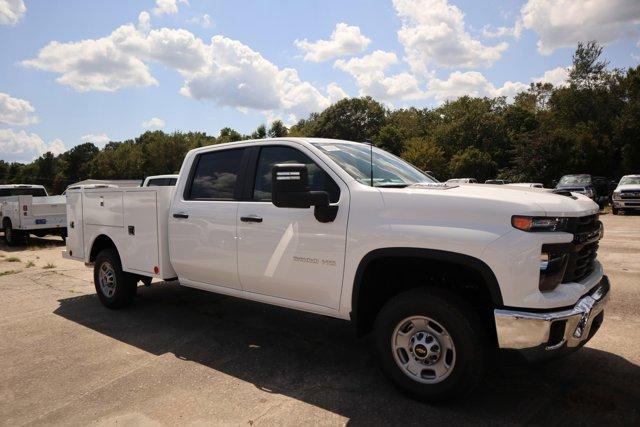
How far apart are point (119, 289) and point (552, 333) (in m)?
5.07

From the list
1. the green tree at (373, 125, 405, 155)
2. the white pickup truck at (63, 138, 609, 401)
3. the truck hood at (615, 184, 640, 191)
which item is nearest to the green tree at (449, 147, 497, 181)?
the green tree at (373, 125, 405, 155)

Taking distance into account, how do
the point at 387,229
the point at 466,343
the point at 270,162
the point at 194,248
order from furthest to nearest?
the point at 194,248 → the point at 270,162 → the point at 387,229 → the point at 466,343

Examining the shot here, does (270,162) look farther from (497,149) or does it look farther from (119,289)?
(497,149)

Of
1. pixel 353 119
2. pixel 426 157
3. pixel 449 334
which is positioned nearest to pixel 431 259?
pixel 449 334

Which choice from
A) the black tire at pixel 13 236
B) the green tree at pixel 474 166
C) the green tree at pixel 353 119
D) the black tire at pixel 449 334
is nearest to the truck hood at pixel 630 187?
the black tire at pixel 449 334

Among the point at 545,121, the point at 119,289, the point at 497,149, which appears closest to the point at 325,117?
the point at 497,149

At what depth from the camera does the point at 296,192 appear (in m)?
3.57

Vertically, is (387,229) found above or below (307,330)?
above

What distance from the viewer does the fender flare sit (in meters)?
→ 3.07

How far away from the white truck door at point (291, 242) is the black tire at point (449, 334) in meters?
0.52

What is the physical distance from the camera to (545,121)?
47.9 meters

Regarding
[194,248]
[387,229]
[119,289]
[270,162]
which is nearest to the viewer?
[387,229]

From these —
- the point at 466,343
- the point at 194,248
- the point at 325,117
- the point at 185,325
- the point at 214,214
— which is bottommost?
the point at 185,325

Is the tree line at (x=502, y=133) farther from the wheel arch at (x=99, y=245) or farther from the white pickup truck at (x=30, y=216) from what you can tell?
the wheel arch at (x=99, y=245)
